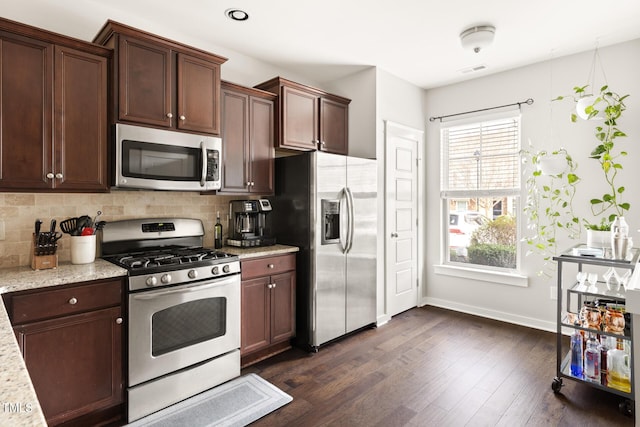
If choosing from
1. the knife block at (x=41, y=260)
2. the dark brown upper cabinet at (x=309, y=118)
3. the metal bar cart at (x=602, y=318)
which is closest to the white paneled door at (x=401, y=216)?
the dark brown upper cabinet at (x=309, y=118)

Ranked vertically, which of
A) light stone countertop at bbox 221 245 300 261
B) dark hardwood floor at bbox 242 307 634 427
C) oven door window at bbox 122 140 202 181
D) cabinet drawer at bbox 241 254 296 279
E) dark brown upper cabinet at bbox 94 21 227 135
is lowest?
dark hardwood floor at bbox 242 307 634 427

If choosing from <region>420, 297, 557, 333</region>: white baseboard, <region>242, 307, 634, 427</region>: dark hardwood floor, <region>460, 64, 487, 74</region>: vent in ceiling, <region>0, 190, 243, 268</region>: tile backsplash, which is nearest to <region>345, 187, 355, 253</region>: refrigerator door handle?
<region>242, 307, 634, 427</region>: dark hardwood floor

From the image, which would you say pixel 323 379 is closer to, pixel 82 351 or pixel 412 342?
pixel 412 342

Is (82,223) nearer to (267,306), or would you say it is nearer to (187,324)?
(187,324)

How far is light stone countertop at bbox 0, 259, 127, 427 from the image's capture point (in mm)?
651

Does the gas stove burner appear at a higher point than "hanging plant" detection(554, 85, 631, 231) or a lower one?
lower

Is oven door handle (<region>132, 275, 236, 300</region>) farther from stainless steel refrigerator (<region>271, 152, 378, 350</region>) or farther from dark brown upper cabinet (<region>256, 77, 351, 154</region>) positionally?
dark brown upper cabinet (<region>256, 77, 351, 154</region>)

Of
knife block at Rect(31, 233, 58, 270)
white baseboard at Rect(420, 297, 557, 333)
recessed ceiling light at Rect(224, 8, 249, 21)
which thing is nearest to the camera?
knife block at Rect(31, 233, 58, 270)

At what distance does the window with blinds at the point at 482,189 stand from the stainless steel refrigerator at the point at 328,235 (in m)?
1.33

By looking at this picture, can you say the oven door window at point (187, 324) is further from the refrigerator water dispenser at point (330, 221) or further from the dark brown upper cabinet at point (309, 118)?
the dark brown upper cabinet at point (309, 118)

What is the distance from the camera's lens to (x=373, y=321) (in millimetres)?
3711

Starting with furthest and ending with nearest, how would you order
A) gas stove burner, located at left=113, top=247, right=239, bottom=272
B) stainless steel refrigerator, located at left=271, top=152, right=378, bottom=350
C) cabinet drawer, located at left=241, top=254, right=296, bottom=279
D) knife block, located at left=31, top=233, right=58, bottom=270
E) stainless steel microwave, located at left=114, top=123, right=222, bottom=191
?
stainless steel refrigerator, located at left=271, top=152, right=378, bottom=350
cabinet drawer, located at left=241, top=254, right=296, bottom=279
stainless steel microwave, located at left=114, top=123, right=222, bottom=191
gas stove burner, located at left=113, top=247, right=239, bottom=272
knife block, located at left=31, top=233, right=58, bottom=270

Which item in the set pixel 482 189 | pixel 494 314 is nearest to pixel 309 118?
pixel 482 189

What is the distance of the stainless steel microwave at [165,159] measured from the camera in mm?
2352
